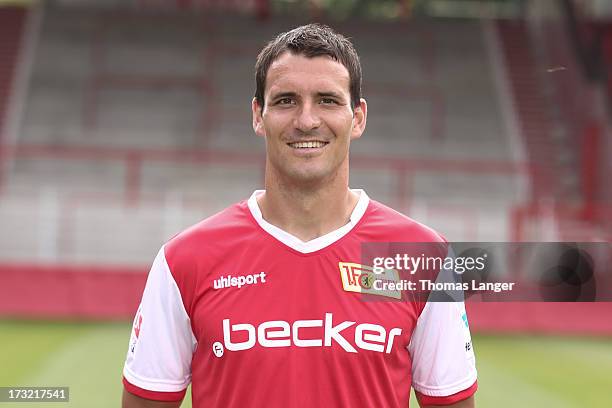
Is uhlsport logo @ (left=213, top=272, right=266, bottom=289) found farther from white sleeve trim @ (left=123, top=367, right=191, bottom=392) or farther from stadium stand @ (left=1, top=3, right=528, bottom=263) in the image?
stadium stand @ (left=1, top=3, right=528, bottom=263)

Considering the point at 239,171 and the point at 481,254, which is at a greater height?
the point at 239,171

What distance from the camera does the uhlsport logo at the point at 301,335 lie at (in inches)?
102

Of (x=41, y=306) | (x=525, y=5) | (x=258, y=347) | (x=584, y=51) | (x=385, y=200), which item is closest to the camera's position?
(x=258, y=347)

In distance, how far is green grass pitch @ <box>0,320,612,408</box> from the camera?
7656mm

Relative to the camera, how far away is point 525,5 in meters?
24.7

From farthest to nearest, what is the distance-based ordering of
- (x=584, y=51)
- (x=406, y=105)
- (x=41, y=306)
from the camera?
(x=406, y=105), (x=584, y=51), (x=41, y=306)

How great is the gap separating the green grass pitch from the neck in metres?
3.53

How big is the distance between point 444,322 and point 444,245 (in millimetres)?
230

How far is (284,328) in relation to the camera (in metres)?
2.60

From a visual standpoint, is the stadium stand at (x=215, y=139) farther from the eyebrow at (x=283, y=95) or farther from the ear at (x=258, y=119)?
the eyebrow at (x=283, y=95)

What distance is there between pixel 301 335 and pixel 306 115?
2.06 ft

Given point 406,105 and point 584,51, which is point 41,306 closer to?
point 406,105

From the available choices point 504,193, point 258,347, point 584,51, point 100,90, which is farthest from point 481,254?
point 100,90

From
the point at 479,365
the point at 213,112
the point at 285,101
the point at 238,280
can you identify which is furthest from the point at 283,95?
the point at 213,112
